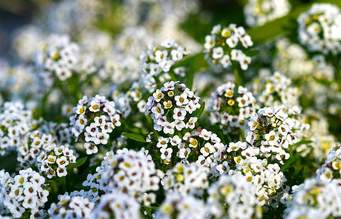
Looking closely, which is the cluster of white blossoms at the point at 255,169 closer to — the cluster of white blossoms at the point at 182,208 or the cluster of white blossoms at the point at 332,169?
the cluster of white blossoms at the point at 332,169

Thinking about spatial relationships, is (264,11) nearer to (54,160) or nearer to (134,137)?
(134,137)

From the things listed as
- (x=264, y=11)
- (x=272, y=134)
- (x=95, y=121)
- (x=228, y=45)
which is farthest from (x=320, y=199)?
(x=264, y=11)

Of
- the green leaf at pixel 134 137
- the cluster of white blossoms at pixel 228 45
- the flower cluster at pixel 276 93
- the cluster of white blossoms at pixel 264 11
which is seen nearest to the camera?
the green leaf at pixel 134 137

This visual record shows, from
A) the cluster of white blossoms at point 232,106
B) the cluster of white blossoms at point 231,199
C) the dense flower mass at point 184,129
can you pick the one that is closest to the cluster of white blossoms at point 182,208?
the dense flower mass at point 184,129

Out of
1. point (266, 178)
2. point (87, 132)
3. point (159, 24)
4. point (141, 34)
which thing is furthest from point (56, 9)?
point (266, 178)

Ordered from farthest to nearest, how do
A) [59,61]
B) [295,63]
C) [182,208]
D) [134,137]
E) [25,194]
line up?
[295,63] < [59,61] < [134,137] < [25,194] < [182,208]

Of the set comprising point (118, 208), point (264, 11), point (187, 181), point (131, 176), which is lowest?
point (118, 208)

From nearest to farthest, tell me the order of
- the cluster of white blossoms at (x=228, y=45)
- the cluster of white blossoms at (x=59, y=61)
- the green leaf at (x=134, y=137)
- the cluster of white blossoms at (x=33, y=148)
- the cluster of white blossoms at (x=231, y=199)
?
the cluster of white blossoms at (x=231, y=199), the green leaf at (x=134, y=137), the cluster of white blossoms at (x=33, y=148), the cluster of white blossoms at (x=228, y=45), the cluster of white blossoms at (x=59, y=61)
